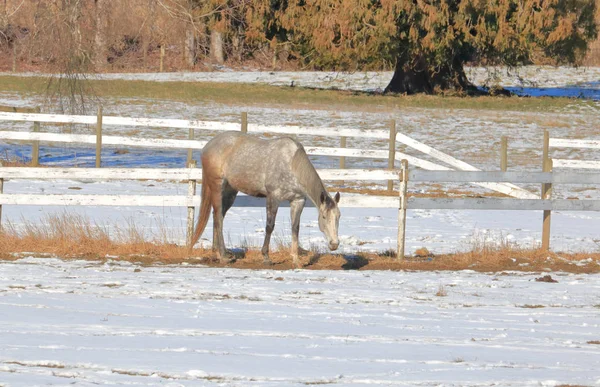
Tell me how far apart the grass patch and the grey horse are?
22.2 m

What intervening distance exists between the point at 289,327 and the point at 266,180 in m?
4.02

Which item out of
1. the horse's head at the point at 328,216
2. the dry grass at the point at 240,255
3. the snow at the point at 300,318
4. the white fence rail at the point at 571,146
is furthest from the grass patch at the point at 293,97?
the horse's head at the point at 328,216

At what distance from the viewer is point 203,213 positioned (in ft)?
39.3

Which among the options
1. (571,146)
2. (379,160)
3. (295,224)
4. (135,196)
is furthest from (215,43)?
(295,224)

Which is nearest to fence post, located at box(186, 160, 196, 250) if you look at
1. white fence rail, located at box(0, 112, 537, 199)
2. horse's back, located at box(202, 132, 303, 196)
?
horse's back, located at box(202, 132, 303, 196)

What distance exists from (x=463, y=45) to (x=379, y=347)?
32.3m

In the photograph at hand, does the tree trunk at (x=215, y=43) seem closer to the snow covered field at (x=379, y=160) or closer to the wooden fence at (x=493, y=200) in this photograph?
the snow covered field at (x=379, y=160)

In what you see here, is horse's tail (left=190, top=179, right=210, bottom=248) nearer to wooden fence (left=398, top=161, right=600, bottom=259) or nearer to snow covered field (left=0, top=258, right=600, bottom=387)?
snow covered field (left=0, top=258, right=600, bottom=387)

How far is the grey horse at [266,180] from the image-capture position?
37.4ft

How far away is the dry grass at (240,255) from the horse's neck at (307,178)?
887mm

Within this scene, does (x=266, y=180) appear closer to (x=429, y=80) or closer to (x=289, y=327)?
(x=289, y=327)

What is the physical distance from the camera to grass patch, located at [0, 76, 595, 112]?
35.2m

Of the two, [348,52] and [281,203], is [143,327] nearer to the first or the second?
[281,203]

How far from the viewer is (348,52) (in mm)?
36375
